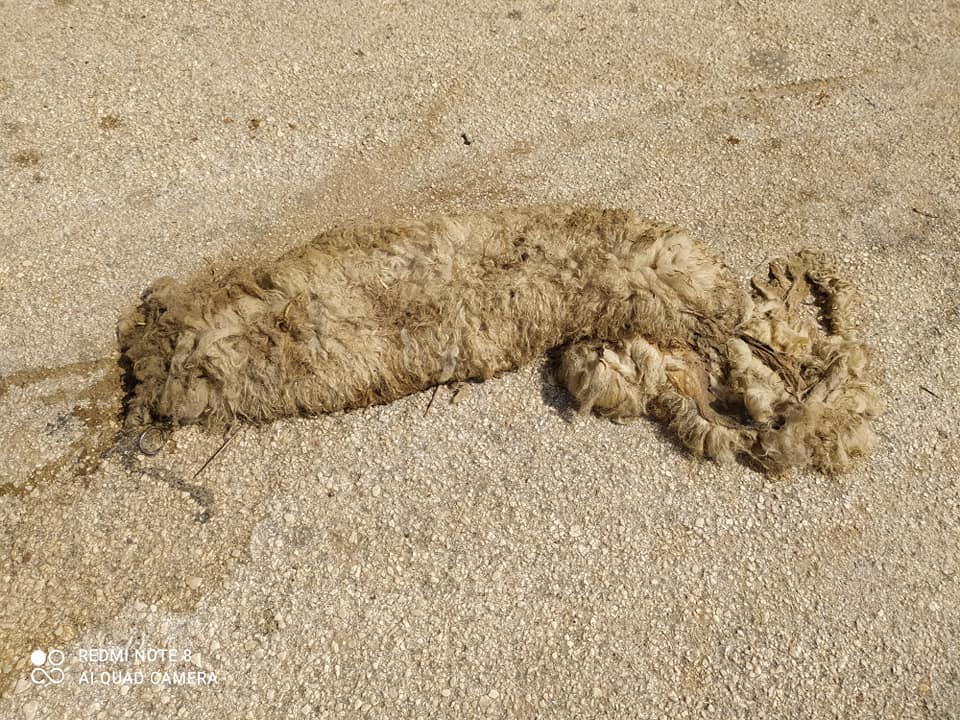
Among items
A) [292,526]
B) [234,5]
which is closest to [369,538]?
[292,526]

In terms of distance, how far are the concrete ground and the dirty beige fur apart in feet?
1.09

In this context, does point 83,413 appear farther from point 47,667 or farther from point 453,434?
point 453,434

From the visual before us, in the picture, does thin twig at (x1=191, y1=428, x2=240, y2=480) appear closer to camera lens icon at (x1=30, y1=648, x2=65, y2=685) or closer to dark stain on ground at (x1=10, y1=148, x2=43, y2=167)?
camera lens icon at (x1=30, y1=648, x2=65, y2=685)

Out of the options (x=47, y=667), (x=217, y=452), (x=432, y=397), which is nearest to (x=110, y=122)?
(x=217, y=452)

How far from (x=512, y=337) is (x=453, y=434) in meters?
0.84

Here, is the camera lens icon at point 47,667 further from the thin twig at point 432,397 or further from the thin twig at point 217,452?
the thin twig at point 432,397

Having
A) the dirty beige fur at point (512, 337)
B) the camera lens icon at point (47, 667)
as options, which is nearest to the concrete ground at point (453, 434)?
the camera lens icon at point (47, 667)

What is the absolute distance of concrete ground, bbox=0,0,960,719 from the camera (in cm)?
436

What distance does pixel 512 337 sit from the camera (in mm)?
4793

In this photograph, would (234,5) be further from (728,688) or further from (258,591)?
(728,688)

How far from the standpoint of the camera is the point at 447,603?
4.52m

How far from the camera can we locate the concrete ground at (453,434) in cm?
436

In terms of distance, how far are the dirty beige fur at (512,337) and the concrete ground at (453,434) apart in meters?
0.33

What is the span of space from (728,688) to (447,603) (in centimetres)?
179
